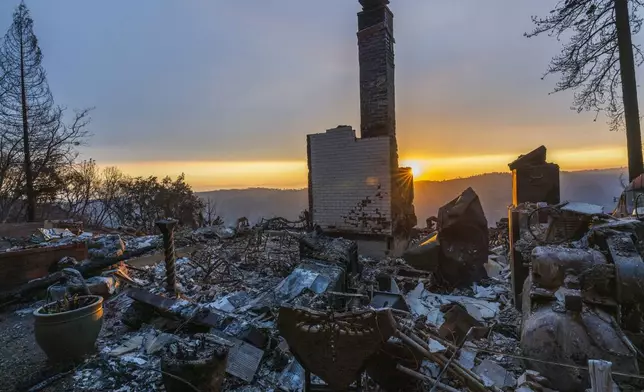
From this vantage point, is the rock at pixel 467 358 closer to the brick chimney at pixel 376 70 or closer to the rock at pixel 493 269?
the rock at pixel 493 269

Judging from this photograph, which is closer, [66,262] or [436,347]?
[436,347]

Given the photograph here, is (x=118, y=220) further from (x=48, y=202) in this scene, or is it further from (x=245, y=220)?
(x=245, y=220)

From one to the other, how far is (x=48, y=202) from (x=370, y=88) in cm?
1627

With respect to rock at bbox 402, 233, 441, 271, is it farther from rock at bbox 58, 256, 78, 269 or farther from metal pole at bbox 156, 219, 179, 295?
rock at bbox 58, 256, 78, 269

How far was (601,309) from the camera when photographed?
354 centimetres

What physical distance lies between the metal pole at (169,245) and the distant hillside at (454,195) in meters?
6.55

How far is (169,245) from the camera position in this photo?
16.1 ft

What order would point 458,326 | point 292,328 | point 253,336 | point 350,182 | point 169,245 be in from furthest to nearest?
point 350,182 < point 169,245 < point 458,326 < point 253,336 < point 292,328

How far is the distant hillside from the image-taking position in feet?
42.4

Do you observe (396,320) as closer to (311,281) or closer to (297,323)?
(297,323)

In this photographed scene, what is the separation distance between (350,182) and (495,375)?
19.5ft

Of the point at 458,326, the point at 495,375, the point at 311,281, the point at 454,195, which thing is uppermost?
the point at 454,195

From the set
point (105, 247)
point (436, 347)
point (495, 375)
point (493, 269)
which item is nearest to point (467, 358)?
point (495, 375)

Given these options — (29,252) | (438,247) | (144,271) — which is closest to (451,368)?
(438,247)
